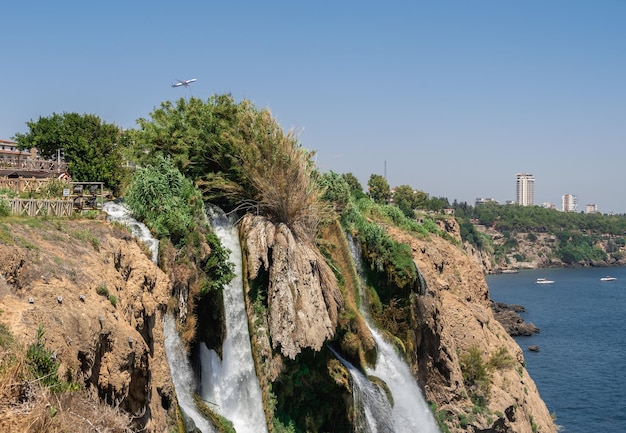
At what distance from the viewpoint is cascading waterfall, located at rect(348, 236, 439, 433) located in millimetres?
23859

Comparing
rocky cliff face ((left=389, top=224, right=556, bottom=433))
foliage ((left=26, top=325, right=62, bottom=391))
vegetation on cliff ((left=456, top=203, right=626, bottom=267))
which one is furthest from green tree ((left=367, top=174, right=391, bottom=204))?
vegetation on cliff ((left=456, top=203, right=626, bottom=267))

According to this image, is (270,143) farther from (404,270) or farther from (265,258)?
(404,270)

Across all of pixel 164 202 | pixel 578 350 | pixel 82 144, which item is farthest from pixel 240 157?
pixel 578 350

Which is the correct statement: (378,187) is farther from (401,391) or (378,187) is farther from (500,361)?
(401,391)

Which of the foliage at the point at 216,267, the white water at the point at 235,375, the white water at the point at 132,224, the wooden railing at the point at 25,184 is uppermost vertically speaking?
the wooden railing at the point at 25,184

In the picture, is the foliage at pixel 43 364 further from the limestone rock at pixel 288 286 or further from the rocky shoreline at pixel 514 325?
the rocky shoreline at pixel 514 325

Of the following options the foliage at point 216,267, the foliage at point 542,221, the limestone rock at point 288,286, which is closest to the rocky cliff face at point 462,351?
the limestone rock at point 288,286

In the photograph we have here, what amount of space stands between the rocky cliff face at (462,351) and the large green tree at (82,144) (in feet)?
44.7

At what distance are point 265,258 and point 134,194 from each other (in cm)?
415

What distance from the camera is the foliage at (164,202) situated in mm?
18641

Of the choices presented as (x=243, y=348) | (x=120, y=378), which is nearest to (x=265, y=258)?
(x=243, y=348)

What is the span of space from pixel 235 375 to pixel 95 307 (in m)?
6.78

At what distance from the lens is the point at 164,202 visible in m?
19.4

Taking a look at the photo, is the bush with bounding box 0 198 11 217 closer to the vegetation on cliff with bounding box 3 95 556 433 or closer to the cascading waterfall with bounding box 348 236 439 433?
the vegetation on cliff with bounding box 3 95 556 433
